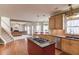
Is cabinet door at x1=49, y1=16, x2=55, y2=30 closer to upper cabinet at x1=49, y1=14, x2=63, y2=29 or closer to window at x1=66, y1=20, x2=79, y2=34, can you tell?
upper cabinet at x1=49, y1=14, x2=63, y2=29

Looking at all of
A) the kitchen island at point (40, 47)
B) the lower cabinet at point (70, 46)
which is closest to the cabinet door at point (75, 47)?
the lower cabinet at point (70, 46)

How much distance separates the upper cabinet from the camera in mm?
2346

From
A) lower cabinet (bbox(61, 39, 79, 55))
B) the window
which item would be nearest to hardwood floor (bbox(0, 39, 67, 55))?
lower cabinet (bbox(61, 39, 79, 55))

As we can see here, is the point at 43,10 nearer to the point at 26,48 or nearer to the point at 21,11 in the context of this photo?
the point at 21,11

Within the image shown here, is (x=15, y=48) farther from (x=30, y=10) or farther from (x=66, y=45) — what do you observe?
(x=66, y=45)

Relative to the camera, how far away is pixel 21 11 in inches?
88.0

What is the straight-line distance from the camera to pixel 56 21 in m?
2.42

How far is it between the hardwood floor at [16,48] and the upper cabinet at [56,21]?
532 mm

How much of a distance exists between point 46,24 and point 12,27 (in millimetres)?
724

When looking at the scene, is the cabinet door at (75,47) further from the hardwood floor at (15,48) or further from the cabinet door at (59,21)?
the hardwood floor at (15,48)

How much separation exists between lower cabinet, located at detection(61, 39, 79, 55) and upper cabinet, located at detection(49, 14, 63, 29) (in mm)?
342

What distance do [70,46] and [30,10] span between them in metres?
1.11

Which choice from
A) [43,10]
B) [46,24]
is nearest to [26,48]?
[46,24]

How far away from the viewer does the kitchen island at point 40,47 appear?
2.20 meters
